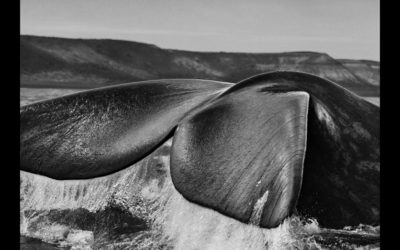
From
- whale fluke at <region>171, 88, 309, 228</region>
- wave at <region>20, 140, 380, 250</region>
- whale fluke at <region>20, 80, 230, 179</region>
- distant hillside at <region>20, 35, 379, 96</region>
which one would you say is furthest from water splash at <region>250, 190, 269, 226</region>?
distant hillside at <region>20, 35, 379, 96</region>

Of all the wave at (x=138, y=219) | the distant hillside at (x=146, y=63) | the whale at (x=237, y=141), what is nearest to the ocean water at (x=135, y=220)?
the wave at (x=138, y=219)

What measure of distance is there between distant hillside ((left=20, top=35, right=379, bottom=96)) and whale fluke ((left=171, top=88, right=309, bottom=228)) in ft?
216

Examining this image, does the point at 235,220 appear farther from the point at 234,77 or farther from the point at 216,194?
the point at 234,77

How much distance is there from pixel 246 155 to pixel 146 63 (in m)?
81.9

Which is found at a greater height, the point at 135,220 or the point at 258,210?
the point at 258,210

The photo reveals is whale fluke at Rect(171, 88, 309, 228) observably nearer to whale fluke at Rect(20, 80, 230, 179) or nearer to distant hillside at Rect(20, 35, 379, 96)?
whale fluke at Rect(20, 80, 230, 179)

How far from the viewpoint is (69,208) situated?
4855 mm

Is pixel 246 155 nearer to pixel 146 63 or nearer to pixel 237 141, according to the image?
pixel 237 141

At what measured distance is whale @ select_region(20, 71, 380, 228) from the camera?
3.74 meters

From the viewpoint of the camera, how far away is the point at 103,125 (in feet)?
15.4

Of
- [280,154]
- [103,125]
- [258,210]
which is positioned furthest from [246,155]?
[103,125]

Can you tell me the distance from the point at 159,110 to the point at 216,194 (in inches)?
43.0

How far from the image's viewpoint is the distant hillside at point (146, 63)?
73688 millimetres
